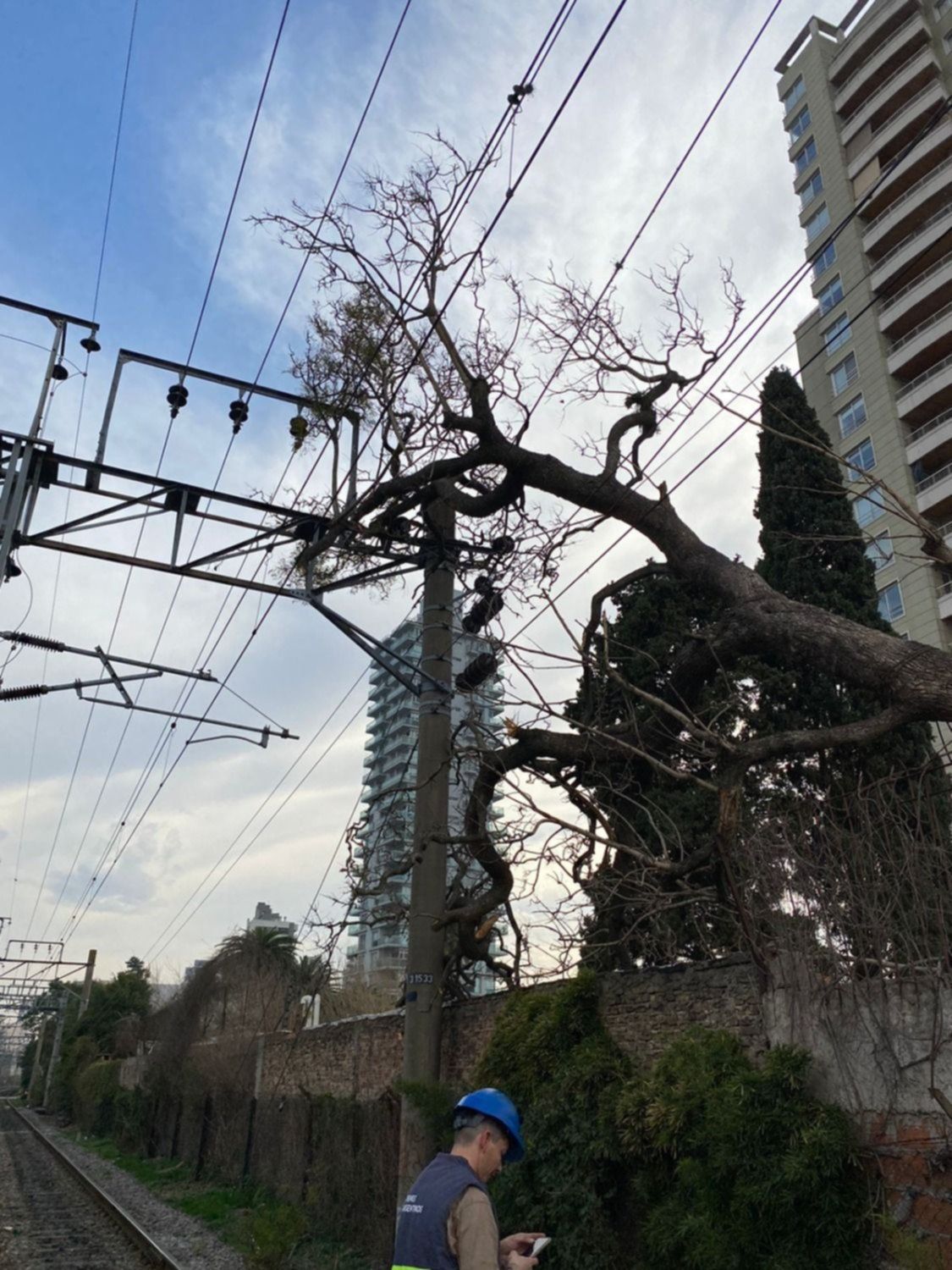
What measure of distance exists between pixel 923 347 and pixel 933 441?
4.10m

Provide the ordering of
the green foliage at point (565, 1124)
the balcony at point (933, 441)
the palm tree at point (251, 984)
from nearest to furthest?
the green foliage at point (565, 1124), the palm tree at point (251, 984), the balcony at point (933, 441)

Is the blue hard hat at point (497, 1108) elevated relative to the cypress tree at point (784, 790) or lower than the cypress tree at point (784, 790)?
lower

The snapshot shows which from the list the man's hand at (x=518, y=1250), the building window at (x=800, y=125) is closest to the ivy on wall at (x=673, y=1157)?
the man's hand at (x=518, y=1250)

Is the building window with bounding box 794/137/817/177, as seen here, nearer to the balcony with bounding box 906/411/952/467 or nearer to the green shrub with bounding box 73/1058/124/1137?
A: the balcony with bounding box 906/411/952/467

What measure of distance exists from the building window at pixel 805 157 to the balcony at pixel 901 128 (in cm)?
402

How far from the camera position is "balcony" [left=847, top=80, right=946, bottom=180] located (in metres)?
41.4

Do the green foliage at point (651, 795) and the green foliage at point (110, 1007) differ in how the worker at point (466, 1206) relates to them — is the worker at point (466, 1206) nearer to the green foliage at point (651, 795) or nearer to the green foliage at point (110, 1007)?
the green foliage at point (651, 795)

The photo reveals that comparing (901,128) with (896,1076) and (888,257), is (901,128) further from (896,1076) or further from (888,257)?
(896,1076)

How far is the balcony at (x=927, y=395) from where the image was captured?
3738 centimetres

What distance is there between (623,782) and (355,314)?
21.0ft

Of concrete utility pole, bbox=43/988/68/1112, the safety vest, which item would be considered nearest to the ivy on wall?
the safety vest

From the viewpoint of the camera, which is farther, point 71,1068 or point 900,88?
point 71,1068

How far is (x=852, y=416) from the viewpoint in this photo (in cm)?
4228

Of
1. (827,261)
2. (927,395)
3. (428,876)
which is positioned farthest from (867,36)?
(428,876)
